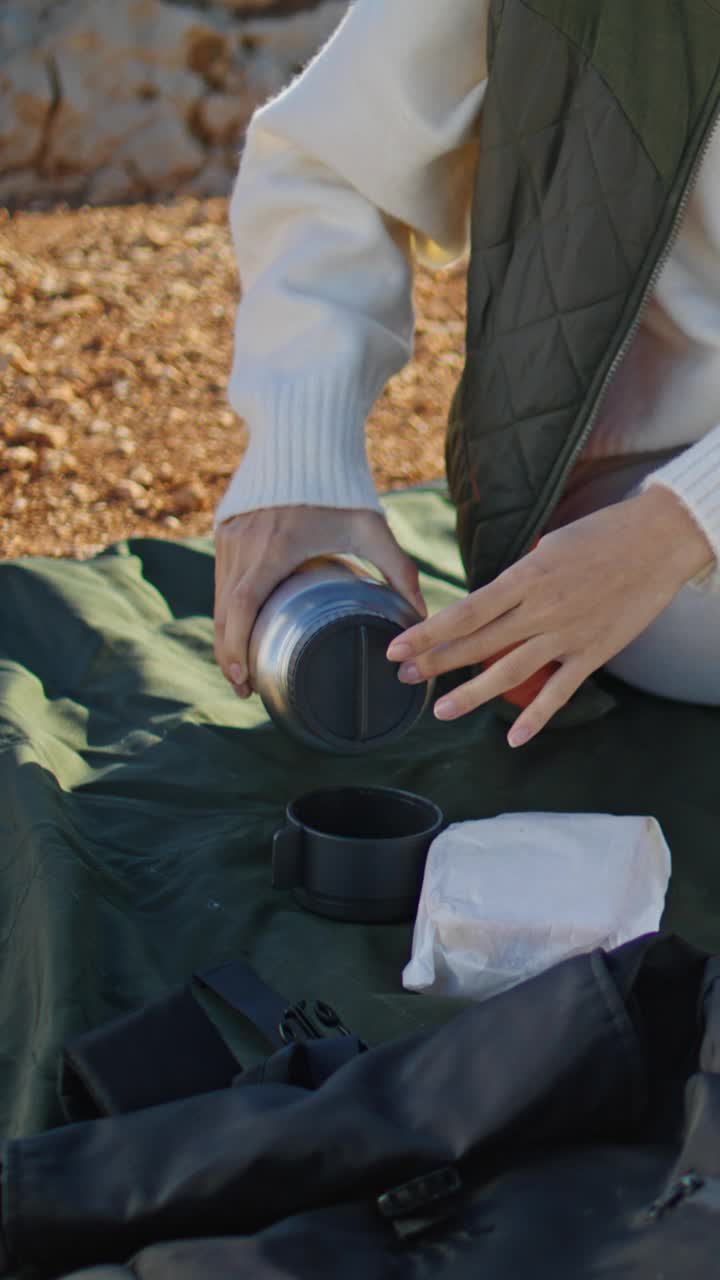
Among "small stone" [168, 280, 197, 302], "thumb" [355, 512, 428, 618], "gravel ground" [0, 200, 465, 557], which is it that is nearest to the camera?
"thumb" [355, 512, 428, 618]

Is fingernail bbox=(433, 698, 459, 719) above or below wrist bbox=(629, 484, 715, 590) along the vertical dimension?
below

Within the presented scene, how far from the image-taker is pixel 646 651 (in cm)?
150

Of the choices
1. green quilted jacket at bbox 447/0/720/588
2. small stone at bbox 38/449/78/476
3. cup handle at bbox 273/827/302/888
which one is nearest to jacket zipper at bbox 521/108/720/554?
green quilted jacket at bbox 447/0/720/588

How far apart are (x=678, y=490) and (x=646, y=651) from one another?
0.38 meters

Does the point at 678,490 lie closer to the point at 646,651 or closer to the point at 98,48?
the point at 646,651

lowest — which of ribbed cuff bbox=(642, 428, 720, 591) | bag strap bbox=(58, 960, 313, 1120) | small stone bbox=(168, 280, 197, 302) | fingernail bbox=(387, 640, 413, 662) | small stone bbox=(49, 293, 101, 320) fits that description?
small stone bbox=(168, 280, 197, 302)

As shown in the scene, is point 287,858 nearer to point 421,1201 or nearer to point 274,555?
point 274,555

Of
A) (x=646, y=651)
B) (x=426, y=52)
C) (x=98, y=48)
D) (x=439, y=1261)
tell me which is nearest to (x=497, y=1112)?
(x=439, y=1261)

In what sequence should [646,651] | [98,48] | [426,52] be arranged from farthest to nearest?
1. [98,48]
2. [646,651]
3. [426,52]

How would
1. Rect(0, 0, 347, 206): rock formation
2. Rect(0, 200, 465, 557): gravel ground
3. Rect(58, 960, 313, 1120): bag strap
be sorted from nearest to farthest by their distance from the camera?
Rect(58, 960, 313, 1120): bag strap
Rect(0, 200, 465, 557): gravel ground
Rect(0, 0, 347, 206): rock formation

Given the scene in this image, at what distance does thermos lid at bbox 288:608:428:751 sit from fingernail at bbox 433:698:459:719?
0.11 m

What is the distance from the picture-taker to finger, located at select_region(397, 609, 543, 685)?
1119 millimetres

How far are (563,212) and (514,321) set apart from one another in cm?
11

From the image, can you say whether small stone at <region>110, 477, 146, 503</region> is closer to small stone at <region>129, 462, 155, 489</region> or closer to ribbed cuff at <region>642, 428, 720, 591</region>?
small stone at <region>129, 462, 155, 489</region>
